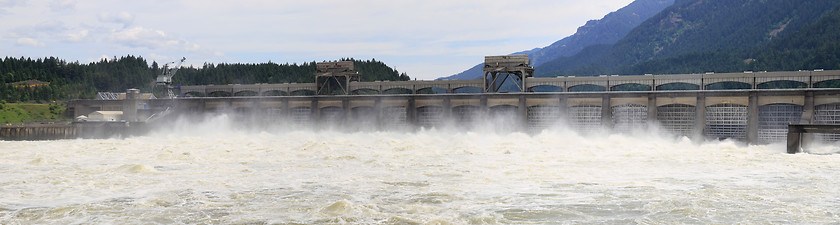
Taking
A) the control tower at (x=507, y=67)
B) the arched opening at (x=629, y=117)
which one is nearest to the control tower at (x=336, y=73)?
the control tower at (x=507, y=67)

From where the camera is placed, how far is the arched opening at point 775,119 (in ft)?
178

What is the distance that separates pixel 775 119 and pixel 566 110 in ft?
59.4

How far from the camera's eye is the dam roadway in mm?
54844

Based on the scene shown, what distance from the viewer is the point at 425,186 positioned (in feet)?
96.1

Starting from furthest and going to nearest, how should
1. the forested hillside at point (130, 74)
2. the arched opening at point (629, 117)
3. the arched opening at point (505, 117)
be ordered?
the forested hillside at point (130, 74) → the arched opening at point (505, 117) → the arched opening at point (629, 117)

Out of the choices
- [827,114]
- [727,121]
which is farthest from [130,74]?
[827,114]

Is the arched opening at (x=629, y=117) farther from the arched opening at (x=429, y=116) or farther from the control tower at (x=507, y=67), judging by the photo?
A: the arched opening at (x=429, y=116)

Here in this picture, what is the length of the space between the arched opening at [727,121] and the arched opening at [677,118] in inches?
52.8

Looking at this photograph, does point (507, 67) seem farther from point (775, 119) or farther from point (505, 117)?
point (775, 119)

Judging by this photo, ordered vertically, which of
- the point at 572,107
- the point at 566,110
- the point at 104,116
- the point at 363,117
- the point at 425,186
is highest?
the point at 572,107

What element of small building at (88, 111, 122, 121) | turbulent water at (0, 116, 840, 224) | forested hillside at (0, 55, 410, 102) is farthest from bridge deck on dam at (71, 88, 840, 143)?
forested hillside at (0, 55, 410, 102)

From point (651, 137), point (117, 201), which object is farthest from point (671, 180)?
point (651, 137)

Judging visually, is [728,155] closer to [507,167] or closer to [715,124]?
Result: [715,124]

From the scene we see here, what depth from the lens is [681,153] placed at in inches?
1897
